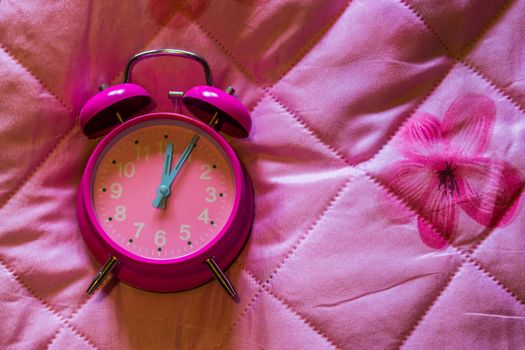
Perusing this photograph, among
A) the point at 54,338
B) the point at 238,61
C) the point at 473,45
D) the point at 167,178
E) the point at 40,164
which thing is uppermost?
the point at 473,45

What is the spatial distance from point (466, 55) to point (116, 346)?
0.58m

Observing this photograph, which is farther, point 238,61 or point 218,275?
point 238,61

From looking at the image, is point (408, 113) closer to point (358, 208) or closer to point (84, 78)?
point (358, 208)

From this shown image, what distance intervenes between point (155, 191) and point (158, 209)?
2 centimetres

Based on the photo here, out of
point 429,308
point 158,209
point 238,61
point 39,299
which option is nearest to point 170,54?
point 238,61

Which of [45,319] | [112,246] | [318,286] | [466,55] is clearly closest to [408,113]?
[466,55]

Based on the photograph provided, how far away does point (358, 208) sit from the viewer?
2.58 ft

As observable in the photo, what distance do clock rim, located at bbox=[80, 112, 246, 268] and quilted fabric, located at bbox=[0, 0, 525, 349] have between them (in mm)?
59

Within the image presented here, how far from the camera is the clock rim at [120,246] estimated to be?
731mm

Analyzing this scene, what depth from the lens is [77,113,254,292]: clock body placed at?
74 cm

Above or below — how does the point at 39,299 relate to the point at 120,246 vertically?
below

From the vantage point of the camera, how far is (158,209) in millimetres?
752

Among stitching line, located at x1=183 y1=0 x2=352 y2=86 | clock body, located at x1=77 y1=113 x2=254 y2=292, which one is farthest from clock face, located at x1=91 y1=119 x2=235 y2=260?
stitching line, located at x1=183 y1=0 x2=352 y2=86

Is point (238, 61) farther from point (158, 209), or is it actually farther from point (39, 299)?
point (39, 299)
